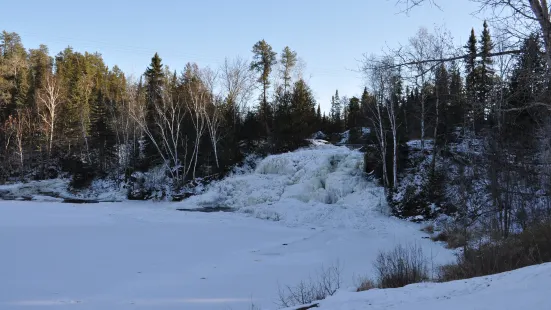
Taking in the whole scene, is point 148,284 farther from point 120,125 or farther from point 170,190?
point 120,125

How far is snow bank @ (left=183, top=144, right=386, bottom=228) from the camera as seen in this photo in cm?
1775

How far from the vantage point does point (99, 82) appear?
5403 cm

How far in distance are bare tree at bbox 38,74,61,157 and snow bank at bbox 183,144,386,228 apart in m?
21.3

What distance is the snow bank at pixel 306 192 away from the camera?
58.2 feet

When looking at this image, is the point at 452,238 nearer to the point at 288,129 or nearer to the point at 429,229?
the point at 429,229

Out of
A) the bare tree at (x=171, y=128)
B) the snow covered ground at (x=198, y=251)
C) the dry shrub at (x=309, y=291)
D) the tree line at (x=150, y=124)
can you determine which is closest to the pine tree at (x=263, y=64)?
the tree line at (x=150, y=124)

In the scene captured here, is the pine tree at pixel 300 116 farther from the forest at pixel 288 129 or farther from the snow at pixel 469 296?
the snow at pixel 469 296

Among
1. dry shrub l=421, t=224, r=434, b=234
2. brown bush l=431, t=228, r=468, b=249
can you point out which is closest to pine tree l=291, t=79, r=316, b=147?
dry shrub l=421, t=224, r=434, b=234

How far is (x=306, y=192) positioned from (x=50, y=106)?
1228 inches

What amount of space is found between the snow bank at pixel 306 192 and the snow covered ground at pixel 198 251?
0.10 meters

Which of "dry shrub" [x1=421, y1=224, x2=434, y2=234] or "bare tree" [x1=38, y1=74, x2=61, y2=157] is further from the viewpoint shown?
"bare tree" [x1=38, y1=74, x2=61, y2=157]

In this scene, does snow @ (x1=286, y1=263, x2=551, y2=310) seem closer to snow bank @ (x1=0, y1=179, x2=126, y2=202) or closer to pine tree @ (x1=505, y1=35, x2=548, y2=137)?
pine tree @ (x1=505, y1=35, x2=548, y2=137)

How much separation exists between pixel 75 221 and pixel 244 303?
10.2 meters

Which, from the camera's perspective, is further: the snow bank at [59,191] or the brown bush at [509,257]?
the snow bank at [59,191]
